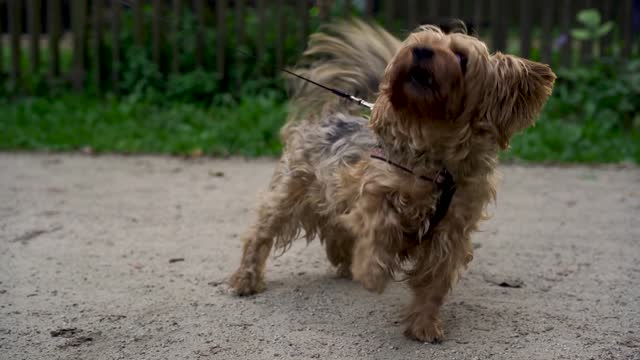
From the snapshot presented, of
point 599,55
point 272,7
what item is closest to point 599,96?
point 599,55

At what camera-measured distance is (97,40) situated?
11.3 metres

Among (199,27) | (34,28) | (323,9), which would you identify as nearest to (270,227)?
(323,9)

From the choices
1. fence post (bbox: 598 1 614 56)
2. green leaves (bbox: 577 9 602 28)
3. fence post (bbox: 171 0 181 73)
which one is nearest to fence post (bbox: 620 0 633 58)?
fence post (bbox: 598 1 614 56)

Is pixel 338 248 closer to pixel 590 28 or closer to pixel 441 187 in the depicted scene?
pixel 441 187

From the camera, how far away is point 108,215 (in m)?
6.71

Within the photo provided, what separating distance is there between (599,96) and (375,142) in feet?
22.2

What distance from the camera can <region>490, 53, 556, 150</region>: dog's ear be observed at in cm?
397

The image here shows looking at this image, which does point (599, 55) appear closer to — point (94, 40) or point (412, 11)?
point (412, 11)

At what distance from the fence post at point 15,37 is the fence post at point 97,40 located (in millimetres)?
936

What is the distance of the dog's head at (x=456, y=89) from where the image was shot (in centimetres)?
381

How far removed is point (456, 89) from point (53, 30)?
8566mm

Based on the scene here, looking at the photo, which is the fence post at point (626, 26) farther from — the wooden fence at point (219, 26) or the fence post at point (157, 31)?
the fence post at point (157, 31)

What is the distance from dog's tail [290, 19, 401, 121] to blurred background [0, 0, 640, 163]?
4647 mm

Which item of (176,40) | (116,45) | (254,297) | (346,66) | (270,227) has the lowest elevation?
(254,297)
